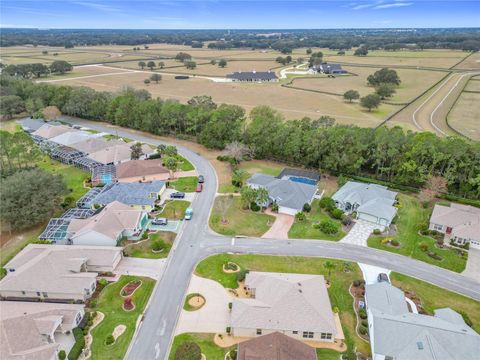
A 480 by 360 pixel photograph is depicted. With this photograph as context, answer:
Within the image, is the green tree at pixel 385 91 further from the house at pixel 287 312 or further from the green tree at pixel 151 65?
the green tree at pixel 151 65

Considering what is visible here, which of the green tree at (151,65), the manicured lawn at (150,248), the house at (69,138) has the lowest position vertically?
the manicured lawn at (150,248)

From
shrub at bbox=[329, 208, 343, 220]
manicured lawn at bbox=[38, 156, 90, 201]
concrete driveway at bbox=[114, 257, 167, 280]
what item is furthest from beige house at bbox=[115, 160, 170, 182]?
shrub at bbox=[329, 208, 343, 220]

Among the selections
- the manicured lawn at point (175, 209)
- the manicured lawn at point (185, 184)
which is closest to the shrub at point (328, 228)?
the manicured lawn at point (175, 209)

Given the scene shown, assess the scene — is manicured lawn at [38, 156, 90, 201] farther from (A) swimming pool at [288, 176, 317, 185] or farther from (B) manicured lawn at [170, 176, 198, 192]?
(A) swimming pool at [288, 176, 317, 185]

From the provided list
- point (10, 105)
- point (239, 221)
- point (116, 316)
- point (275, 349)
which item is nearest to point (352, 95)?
point (239, 221)

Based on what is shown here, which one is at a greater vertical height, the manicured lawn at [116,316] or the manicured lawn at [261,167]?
the manicured lawn at [116,316]

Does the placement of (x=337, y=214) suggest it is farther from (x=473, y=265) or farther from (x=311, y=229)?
(x=473, y=265)

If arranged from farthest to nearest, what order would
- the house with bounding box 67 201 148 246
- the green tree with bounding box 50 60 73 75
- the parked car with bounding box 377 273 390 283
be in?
the green tree with bounding box 50 60 73 75
the house with bounding box 67 201 148 246
the parked car with bounding box 377 273 390 283
